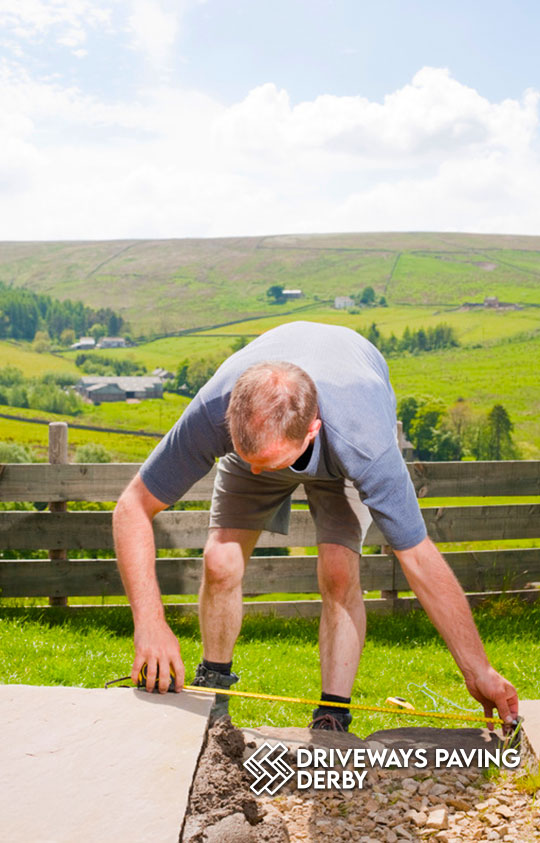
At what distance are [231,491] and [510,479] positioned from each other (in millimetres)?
3077

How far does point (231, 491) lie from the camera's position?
2850 millimetres

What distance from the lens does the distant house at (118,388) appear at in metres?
12.8

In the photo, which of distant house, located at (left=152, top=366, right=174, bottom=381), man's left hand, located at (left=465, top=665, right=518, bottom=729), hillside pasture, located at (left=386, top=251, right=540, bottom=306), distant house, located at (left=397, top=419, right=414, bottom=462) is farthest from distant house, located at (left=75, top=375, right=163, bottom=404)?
man's left hand, located at (left=465, top=665, right=518, bottom=729)

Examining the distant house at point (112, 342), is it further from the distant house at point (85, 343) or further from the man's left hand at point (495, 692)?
the man's left hand at point (495, 692)

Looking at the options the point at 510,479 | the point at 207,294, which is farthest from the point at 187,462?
the point at 207,294

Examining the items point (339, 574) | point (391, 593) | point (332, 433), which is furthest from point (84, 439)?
point (332, 433)

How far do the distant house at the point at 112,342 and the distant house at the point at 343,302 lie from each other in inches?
179

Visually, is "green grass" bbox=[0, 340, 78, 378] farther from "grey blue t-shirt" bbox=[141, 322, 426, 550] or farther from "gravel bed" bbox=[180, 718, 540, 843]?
"gravel bed" bbox=[180, 718, 540, 843]

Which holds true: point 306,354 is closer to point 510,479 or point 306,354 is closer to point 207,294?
point 510,479

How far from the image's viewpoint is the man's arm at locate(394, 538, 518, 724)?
86.6 inches

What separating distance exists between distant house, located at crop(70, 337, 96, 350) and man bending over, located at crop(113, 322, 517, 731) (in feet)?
42.5

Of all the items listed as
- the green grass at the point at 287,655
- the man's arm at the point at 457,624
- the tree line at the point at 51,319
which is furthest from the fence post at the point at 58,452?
the tree line at the point at 51,319

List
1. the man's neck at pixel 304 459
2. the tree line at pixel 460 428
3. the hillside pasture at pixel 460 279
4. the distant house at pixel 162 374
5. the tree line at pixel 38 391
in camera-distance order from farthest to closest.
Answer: the hillside pasture at pixel 460 279 < the tree line at pixel 38 391 < the distant house at pixel 162 374 < the tree line at pixel 460 428 < the man's neck at pixel 304 459

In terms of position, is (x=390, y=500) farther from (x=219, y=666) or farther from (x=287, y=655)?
(x=287, y=655)
